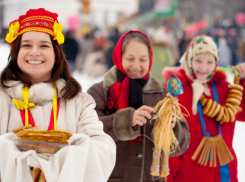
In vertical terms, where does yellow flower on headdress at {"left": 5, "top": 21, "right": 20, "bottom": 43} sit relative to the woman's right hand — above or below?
above

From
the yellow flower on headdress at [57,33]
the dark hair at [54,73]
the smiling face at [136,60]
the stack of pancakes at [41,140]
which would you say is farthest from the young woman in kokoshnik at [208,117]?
the stack of pancakes at [41,140]

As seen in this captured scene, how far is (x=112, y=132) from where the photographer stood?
2277mm

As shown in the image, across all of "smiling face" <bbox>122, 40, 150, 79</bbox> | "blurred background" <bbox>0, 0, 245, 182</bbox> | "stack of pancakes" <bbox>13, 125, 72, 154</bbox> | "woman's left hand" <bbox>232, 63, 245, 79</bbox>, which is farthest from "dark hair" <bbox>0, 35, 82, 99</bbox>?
"blurred background" <bbox>0, 0, 245, 182</bbox>

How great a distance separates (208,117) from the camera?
283 cm

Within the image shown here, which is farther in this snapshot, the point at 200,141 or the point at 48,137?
the point at 200,141

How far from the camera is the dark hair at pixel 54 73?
6.13ft

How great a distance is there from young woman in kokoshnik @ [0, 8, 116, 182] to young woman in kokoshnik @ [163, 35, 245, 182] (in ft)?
3.54

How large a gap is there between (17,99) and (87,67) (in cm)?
1020

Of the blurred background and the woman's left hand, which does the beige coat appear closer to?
the woman's left hand

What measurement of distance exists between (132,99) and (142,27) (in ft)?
98.9

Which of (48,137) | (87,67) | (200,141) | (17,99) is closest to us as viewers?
(48,137)

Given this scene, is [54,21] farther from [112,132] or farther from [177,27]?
[177,27]

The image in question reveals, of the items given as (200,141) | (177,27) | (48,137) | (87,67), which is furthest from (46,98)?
(177,27)

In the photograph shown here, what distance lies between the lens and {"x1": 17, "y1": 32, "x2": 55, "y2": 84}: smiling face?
1.83 m
